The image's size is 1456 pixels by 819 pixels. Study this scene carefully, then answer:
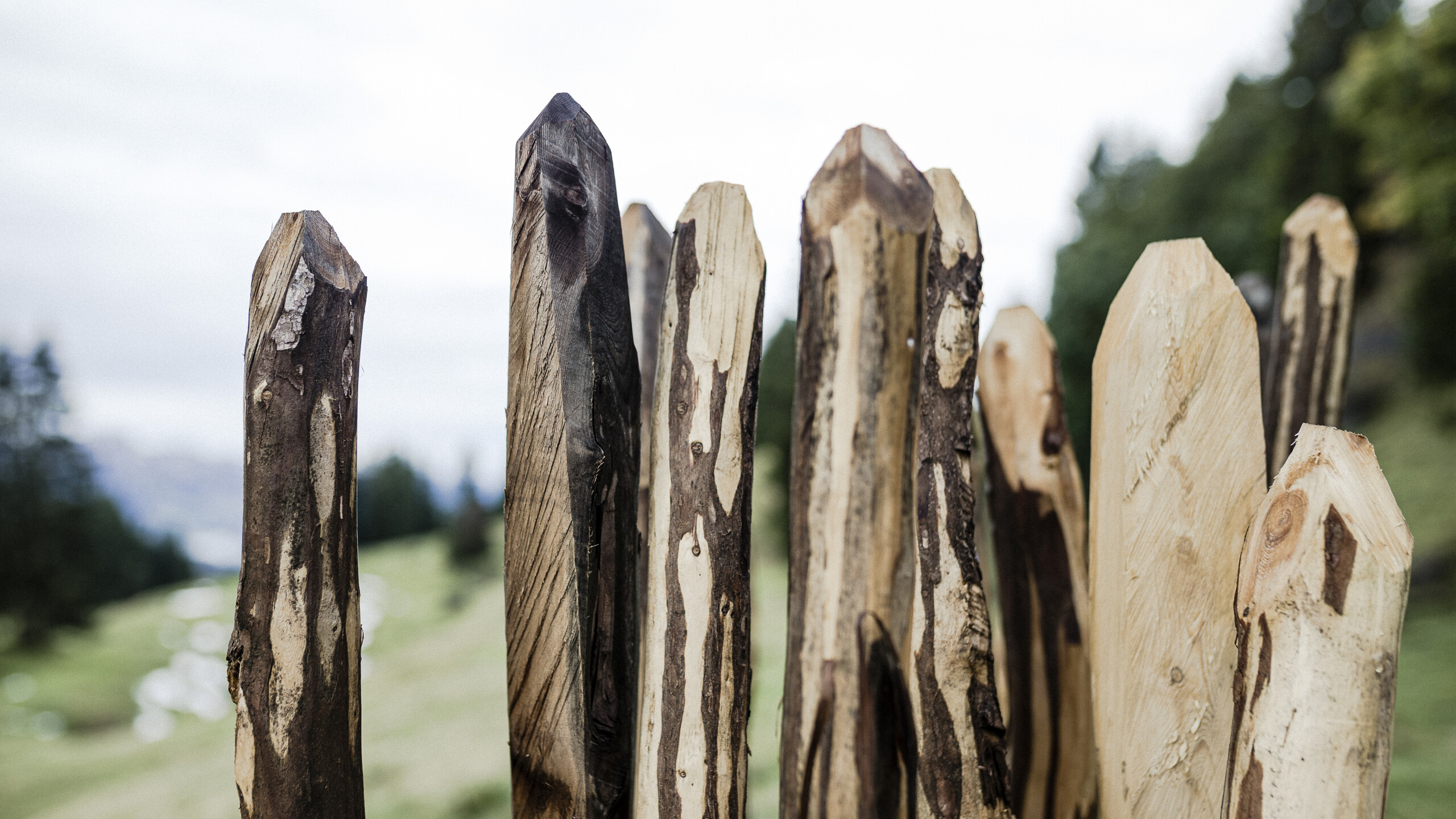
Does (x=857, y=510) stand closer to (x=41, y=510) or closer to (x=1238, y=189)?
(x=41, y=510)

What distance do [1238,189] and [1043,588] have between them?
16.9 meters

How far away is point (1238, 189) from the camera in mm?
14383

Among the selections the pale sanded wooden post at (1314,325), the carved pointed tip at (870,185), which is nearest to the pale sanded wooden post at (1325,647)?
the carved pointed tip at (870,185)

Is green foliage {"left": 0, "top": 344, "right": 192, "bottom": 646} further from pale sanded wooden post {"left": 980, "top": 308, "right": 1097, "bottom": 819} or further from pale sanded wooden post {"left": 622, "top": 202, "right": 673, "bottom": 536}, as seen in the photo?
pale sanded wooden post {"left": 980, "top": 308, "right": 1097, "bottom": 819}

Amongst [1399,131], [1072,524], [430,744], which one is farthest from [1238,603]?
[1399,131]

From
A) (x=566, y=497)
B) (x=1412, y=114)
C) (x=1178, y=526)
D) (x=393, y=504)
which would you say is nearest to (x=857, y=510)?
(x=566, y=497)

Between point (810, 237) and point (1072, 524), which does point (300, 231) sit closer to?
point (810, 237)

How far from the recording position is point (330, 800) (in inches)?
55.6

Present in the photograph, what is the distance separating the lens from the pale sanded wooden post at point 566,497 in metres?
1.45

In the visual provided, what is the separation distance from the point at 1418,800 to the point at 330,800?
4196mm

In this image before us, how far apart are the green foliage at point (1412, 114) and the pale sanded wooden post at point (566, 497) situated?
26.5 feet

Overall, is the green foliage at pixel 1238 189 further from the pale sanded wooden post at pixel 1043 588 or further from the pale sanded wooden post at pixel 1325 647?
the pale sanded wooden post at pixel 1325 647

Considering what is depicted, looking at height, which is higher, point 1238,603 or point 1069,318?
point 1069,318

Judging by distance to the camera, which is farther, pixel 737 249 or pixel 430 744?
pixel 430 744
